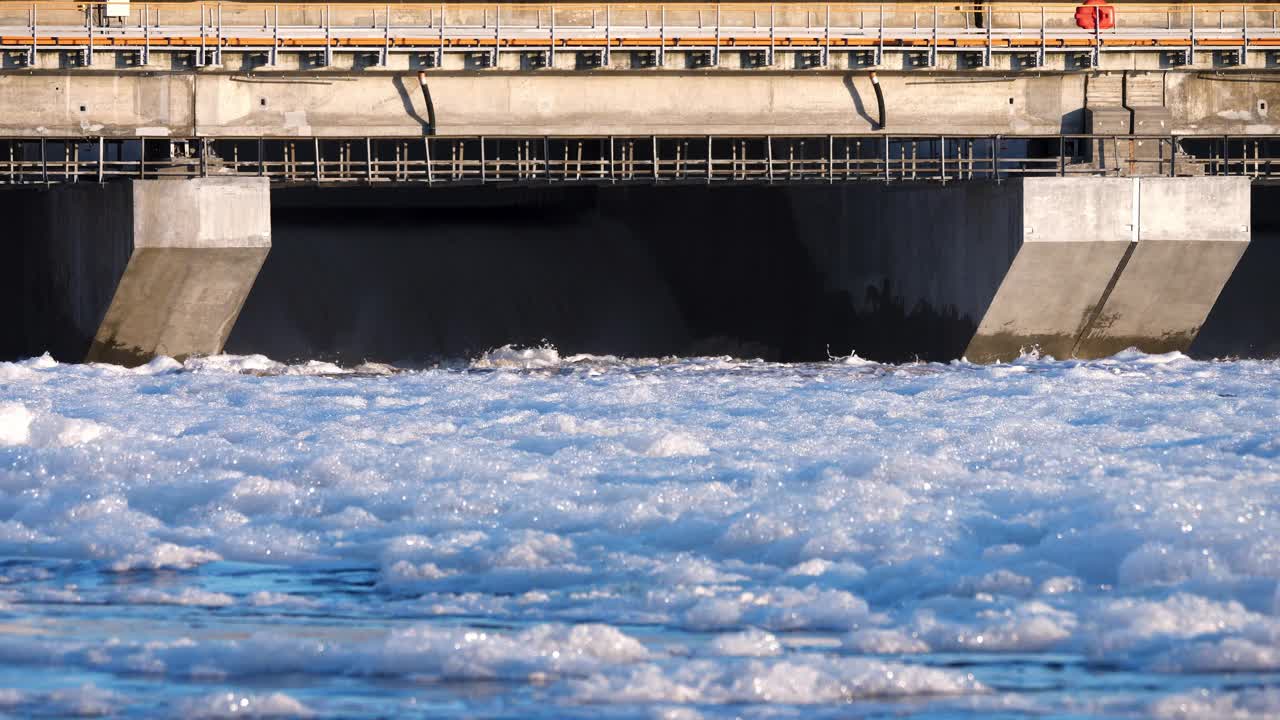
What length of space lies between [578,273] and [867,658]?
2931 centimetres

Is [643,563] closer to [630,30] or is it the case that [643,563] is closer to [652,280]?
[652,280]

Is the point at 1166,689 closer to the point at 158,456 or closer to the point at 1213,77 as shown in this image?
the point at 158,456

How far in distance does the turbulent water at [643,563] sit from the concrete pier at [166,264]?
35.8ft

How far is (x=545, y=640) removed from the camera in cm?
909

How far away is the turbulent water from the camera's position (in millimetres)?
8281

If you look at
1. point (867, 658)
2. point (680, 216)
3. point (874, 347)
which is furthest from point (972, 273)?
point (867, 658)

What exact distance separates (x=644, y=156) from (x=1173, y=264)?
12838 millimetres

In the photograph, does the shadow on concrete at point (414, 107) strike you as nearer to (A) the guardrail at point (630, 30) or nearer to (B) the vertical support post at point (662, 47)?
(A) the guardrail at point (630, 30)

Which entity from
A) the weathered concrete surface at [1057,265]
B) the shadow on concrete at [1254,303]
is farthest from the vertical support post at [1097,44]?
the weathered concrete surface at [1057,265]

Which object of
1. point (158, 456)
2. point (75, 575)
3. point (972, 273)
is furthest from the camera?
point (972, 273)

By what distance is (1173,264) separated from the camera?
32.9 metres

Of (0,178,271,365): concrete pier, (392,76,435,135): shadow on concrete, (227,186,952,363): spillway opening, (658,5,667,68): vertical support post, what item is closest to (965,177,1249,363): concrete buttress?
(227,186,952,363): spillway opening

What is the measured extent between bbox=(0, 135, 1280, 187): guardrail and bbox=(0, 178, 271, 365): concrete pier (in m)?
1.81

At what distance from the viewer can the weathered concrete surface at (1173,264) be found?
3253 centimetres
